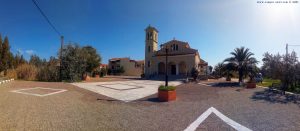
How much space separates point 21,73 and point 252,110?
2595cm

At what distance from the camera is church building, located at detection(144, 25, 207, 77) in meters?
28.4

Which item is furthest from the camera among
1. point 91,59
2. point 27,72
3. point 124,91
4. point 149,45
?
point 149,45

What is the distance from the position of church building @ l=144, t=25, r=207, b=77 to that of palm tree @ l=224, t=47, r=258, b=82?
25.2ft

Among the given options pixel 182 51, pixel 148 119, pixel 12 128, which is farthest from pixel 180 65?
pixel 12 128

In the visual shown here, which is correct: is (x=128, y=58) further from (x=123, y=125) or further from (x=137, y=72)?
(x=123, y=125)

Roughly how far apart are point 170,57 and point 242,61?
43.5 feet

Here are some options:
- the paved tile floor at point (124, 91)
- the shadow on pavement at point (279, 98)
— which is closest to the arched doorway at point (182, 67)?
the paved tile floor at point (124, 91)

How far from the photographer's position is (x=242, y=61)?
19.9 meters

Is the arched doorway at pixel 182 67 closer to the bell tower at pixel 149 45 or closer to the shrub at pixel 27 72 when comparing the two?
the bell tower at pixel 149 45

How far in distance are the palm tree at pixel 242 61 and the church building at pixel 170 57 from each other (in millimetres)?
7681

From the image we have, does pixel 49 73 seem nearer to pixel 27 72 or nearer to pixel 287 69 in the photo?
pixel 27 72

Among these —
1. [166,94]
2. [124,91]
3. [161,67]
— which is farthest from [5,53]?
[166,94]

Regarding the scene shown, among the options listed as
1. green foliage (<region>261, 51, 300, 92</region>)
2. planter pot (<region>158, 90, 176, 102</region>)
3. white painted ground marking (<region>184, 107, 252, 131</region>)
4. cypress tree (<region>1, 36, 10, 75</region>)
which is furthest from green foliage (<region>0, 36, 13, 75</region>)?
green foliage (<region>261, 51, 300, 92</region>)

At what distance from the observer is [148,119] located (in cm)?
506
